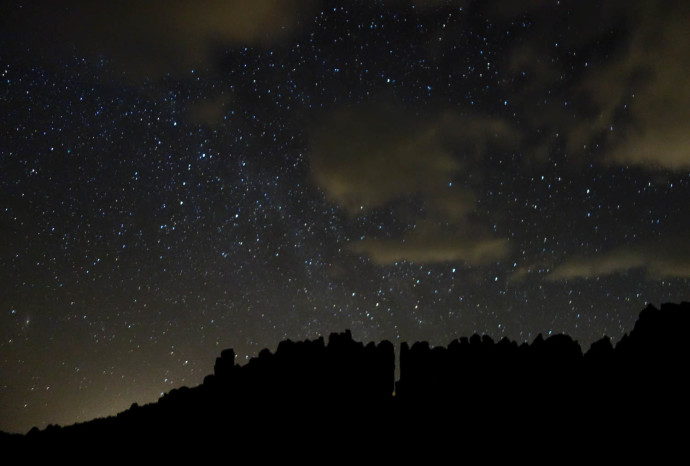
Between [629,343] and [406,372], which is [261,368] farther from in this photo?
[629,343]

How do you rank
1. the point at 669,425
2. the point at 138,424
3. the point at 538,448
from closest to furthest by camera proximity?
the point at 669,425, the point at 538,448, the point at 138,424

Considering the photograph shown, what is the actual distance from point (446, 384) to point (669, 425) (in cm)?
1190

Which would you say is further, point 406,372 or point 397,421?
point 406,372

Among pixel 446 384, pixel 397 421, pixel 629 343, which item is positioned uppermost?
pixel 629 343

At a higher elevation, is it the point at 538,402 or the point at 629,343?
the point at 629,343

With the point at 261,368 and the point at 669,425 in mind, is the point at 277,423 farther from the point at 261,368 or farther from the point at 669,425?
the point at 669,425

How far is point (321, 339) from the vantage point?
38.0 meters

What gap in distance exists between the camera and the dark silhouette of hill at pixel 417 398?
24.6m

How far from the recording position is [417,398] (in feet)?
101

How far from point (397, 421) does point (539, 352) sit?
31.4 ft

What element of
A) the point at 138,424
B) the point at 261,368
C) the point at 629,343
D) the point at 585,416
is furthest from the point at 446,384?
the point at 138,424

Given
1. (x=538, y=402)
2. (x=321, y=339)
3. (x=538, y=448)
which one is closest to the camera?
(x=538, y=448)

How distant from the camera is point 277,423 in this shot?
3369 centimetres

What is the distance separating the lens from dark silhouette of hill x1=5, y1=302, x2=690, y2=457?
2461 centimetres
